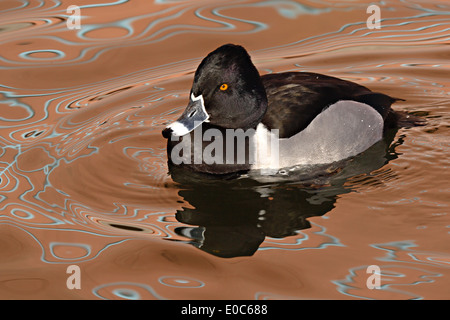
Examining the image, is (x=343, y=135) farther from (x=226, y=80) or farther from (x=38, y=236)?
(x=38, y=236)

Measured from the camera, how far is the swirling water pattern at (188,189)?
570 cm

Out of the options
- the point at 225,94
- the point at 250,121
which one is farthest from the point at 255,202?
the point at 225,94

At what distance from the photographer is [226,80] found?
6859 millimetres

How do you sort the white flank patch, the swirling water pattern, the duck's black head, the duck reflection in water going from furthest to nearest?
the white flank patch
the duck's black head
the duck reflection in water
the swirling water pattern

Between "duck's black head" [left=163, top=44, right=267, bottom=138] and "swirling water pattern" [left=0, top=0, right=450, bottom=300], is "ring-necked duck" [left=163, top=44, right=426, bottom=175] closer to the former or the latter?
"duck's black head" [left=163, top=44, right=267, bottom=138]

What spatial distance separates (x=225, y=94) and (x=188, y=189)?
898 mm

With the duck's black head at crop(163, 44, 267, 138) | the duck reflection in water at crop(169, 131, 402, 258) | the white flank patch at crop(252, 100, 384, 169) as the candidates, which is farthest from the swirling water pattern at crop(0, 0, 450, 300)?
the duck's black head at crop(163, 44, 267, 138)

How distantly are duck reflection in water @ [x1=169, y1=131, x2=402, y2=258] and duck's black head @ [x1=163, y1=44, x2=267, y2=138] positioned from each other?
50 centimetres

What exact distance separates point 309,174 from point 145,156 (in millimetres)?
1593

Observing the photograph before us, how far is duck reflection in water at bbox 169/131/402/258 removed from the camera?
6156mm

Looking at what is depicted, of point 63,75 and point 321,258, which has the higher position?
point 63,75

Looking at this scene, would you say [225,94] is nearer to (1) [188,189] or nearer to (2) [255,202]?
(1) [188,189]

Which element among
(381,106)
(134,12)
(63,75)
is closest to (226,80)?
(381,106)

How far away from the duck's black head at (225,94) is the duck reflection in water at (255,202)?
0.50 metres
